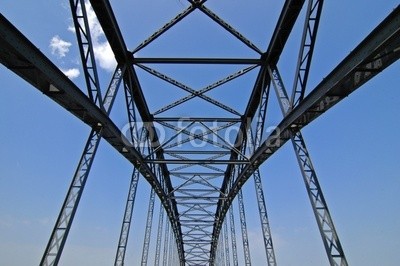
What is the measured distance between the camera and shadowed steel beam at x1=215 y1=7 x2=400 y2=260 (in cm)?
626

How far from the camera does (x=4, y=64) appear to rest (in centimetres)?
739

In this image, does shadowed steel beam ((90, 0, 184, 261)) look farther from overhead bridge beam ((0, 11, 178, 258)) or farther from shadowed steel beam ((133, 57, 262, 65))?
overhead bridge beam ((0, 11, 178, 258))

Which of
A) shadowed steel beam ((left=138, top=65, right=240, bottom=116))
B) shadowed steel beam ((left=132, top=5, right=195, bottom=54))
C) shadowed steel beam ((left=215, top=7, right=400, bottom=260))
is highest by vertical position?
shadowed steel beam ((left=138, top=65, right=240, bottom=116))

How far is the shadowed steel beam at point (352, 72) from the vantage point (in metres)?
6.26

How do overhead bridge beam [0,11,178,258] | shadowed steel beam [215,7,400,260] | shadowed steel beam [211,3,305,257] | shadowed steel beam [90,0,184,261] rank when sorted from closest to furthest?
shadowed steel beam [215,7,400,260] < overhead bridge beam [0,11,178,258] < shadowed steel beam [90,0,184,261] < shadowed steel beam [211,3,305,257]

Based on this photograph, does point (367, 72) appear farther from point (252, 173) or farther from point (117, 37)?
point (252, 173)

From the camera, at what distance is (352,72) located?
7617mm

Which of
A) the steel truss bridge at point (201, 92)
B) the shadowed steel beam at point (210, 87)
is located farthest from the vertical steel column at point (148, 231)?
the shadowed steel beam at point (210, 87)

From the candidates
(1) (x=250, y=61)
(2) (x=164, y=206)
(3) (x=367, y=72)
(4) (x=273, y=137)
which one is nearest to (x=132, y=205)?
(4) (x=273, y=137)

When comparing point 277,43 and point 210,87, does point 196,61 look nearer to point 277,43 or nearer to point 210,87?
point 210,87

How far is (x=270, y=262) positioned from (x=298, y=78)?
1073 centimetres

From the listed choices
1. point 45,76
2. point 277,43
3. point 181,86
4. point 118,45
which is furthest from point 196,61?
point 45,76

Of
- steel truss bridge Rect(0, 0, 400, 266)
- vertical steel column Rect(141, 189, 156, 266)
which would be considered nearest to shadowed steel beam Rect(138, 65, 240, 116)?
steel truss bridge Rect(0, 0, 400, 266)

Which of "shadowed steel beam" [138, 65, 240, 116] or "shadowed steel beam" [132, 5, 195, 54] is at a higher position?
"shadowed steel beam" [138, 65, 240, 116]
